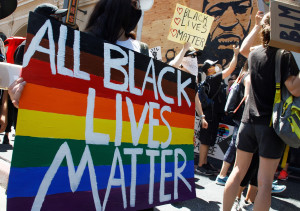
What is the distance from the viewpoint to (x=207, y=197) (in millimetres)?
3010

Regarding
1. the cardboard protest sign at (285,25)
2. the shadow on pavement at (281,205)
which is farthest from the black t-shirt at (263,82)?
the shadow on pavement at (281,205)

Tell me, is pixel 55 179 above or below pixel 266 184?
above

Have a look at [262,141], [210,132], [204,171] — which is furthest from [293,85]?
[204,171]

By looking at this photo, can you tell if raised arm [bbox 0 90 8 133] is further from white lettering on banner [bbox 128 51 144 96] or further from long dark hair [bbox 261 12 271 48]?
long dark hair [bbox 261 12 271 48]

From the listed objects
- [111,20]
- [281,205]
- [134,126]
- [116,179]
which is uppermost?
[111,20]

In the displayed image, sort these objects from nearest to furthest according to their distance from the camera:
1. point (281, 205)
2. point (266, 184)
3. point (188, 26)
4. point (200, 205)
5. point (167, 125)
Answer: point (167, 125), point (266, 184), point (200, 205), point (281, 205), point (188, 26)

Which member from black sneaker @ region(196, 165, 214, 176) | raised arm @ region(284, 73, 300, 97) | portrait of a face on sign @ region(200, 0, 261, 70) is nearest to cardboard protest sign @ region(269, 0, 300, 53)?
raised arm @ region(284, 73, 300, 97)

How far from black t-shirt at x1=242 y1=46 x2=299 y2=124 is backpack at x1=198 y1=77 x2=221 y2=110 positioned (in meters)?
1.99

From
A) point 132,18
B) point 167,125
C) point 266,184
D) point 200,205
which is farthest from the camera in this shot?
point 200,205

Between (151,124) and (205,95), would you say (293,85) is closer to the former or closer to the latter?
(151,124)

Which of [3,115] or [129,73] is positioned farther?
[3,115]

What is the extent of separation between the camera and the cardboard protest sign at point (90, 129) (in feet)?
3.58

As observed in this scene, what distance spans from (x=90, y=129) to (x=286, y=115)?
1.29 metres

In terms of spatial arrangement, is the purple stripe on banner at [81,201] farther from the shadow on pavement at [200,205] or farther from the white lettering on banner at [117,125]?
the shadow on pavement at [200,205]
